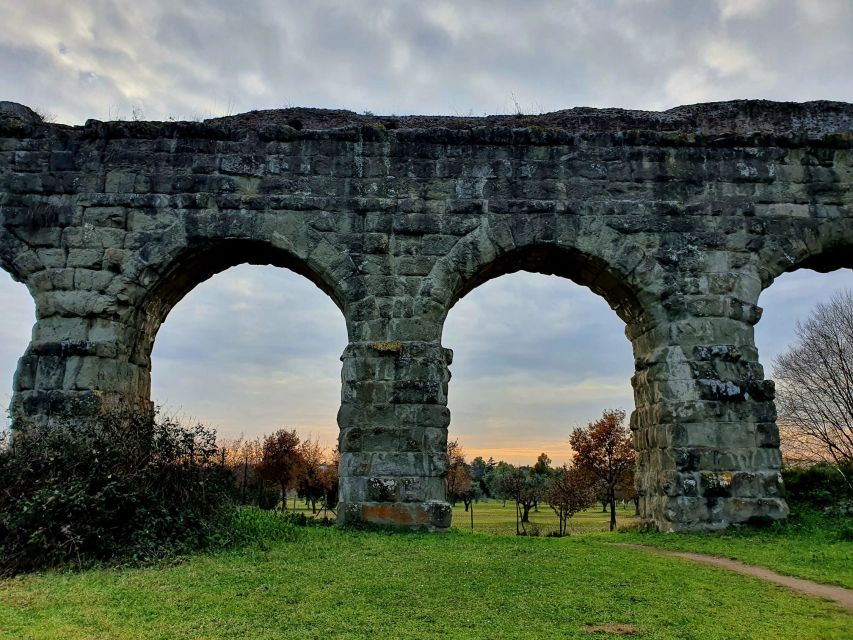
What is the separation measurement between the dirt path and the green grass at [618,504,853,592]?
0.14 m

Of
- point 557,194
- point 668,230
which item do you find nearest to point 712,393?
point 668,230

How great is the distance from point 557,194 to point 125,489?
23.7ft

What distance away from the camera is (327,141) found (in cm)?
1045

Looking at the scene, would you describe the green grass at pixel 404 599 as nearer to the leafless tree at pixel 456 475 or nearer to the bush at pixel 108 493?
the bush at pixel 108 493

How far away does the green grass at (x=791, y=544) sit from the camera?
679cm

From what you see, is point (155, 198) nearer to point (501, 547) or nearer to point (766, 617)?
point (501, 547)

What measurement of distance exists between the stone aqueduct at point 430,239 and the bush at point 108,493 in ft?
6.66

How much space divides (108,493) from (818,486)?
10886 millimetres

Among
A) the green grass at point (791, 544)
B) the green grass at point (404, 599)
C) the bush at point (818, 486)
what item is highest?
the bush at point (818, 486)

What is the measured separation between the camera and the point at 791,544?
27.1 feet

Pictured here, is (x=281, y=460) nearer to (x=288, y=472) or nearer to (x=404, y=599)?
(x=288, y=472)

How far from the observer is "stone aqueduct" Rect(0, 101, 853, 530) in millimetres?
9609

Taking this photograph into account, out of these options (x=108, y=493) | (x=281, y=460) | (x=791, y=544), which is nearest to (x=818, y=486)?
(x=791, y=544)

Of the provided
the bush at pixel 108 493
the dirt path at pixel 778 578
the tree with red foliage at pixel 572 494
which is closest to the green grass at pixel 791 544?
the dirt path at pixel 778 578
